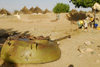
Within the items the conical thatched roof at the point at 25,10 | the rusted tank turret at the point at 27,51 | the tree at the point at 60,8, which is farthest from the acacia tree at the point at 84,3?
the conical thatched roof at the point at 25,10

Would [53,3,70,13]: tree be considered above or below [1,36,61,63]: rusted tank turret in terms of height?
above

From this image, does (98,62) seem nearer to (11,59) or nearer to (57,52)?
(57,52)

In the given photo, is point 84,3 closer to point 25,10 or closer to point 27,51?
point 27,51

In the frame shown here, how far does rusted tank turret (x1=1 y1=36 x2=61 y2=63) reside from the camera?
5.18 metres

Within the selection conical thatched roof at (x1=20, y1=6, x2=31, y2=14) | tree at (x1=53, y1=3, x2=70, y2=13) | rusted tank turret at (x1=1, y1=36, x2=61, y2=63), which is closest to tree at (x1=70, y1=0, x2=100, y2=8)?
rusted tank turret at (x1=1, y1=36, x2=61, y2=63)

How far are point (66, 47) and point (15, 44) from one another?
10.8 ft

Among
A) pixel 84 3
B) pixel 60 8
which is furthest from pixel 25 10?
pixel 84 3

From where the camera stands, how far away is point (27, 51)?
5.22m

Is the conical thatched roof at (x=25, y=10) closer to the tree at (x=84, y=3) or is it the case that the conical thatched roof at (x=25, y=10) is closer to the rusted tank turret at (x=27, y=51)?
the tree at (x=84, y=3)

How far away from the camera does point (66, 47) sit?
25.7 feet

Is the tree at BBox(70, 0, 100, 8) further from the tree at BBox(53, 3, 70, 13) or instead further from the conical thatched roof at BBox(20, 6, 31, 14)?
the conical thatched roof at BBox(20, 6, 31, 14)

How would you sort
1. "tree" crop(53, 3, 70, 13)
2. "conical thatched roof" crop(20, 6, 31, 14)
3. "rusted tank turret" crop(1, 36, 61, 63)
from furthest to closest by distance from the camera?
"conical thatched roof" crop(20, 6, 31, 14) → "tree" crop(53, 3, 70, 13) → "rusted tank turret" crop(1, 36, 61, 63)

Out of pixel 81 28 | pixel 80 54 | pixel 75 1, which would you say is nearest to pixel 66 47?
pixel 80 54

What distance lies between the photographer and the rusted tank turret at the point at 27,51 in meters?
5.18
